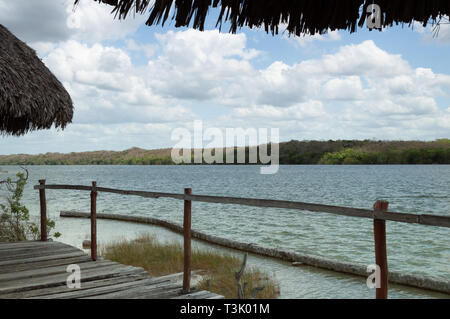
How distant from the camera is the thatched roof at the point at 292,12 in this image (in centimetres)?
294

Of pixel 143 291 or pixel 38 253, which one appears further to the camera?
pixel 38 253

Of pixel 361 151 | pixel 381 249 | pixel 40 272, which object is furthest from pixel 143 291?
pixel 361 151

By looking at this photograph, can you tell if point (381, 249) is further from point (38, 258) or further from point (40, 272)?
point (38, 258)

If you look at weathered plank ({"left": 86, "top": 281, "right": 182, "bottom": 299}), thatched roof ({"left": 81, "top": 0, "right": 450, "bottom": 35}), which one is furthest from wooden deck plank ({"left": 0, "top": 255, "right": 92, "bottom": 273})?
thatched roof ({"left": 81, "top": 0, "right": 450, "bottom": 35})

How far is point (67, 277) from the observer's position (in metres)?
4.28

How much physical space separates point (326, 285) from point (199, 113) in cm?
8639

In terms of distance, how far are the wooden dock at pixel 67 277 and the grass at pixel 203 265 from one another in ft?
6.72

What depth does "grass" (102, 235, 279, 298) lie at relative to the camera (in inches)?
253

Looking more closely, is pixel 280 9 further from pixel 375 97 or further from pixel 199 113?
pixel 199 113

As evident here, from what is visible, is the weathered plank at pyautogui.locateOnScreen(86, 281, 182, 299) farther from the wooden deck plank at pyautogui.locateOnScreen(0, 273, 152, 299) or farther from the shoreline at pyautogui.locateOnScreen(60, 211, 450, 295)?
the shoreline at pyautogui.locateOnScreen(60, 211, 450, 295)

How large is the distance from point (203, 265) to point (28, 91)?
466 cm
